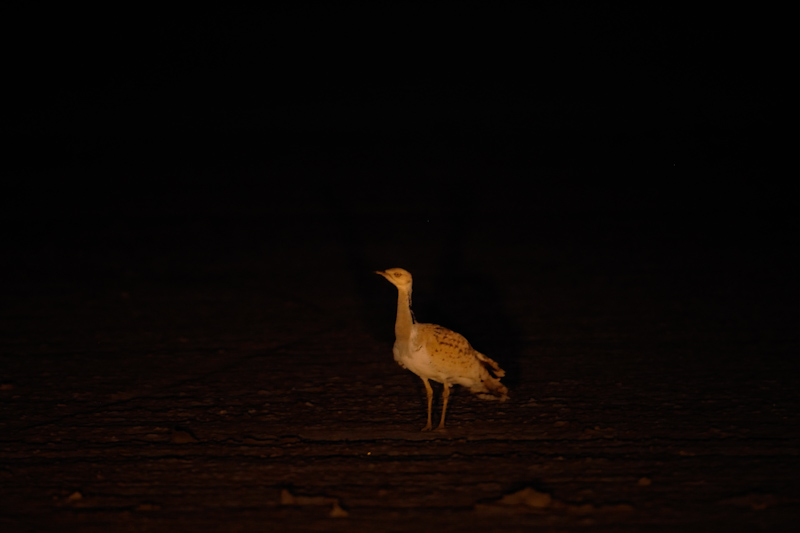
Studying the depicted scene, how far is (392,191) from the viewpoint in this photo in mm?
15773

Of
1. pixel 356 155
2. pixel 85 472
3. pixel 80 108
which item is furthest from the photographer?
pixel 80 108

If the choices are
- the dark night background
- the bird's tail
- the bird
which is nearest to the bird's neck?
the bird

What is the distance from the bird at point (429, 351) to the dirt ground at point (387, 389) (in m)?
0.35

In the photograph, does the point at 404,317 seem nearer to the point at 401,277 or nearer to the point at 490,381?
the point at 401,277

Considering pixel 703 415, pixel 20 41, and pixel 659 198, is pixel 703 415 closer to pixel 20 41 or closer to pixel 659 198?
pixel 659 198

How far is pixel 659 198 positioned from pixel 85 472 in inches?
444

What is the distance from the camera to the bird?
621 centimetres

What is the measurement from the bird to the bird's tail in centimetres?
3

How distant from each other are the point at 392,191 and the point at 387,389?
8856 millimetres

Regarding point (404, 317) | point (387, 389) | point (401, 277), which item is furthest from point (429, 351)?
point (387, 389)

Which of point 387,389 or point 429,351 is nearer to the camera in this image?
point 429,351

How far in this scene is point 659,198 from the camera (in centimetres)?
1508

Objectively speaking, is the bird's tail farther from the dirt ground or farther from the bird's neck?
the bird's neck

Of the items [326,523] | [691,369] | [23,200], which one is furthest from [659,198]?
[326,523]
